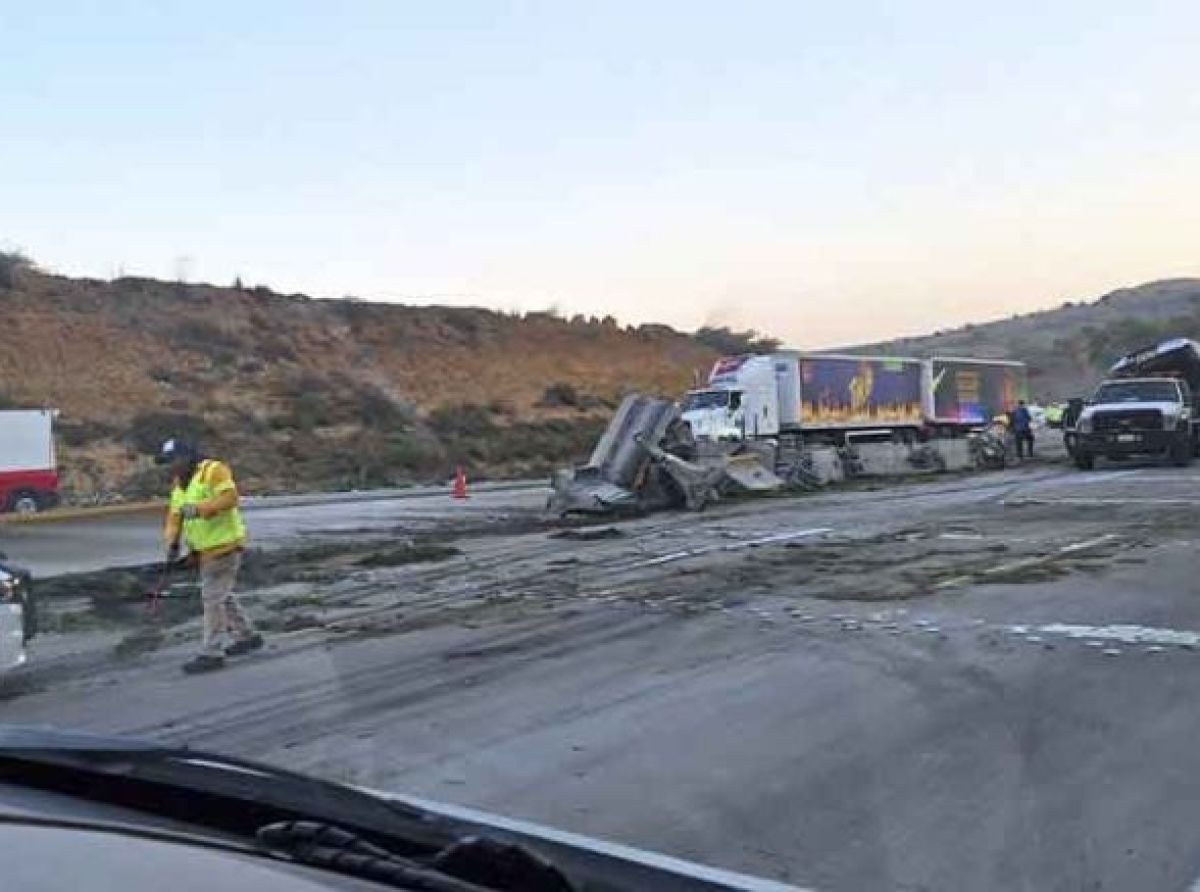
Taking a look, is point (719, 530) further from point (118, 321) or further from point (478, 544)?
point (118, 321)

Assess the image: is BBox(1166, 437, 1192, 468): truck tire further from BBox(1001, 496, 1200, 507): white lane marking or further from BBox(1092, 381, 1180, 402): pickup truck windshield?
BBox(1001, 496, 1200, 507): white lane marking

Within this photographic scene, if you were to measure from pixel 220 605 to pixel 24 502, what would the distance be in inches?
936

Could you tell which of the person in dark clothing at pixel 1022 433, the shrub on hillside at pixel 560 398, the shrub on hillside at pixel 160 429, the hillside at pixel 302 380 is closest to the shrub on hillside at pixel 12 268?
the hillside at pixel 302 380

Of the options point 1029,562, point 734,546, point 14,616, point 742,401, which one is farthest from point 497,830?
point 742,401

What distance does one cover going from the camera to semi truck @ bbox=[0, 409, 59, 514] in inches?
1254

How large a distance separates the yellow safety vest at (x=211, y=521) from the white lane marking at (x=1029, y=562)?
621 centimetres

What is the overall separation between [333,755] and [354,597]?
699cm

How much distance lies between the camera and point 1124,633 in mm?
9859

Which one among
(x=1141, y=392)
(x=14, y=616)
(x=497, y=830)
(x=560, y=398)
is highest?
(x=560, y=398)

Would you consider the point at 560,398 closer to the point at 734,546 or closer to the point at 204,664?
the point at 734,546

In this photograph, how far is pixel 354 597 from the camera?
14.0m

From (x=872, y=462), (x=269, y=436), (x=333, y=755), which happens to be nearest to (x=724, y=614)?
(x=333, y=755)

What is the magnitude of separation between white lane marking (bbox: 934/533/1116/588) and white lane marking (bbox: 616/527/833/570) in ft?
11.7

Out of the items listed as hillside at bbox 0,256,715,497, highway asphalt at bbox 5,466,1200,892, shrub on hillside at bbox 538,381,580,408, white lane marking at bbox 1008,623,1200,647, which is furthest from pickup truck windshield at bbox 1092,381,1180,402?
shrub on hillside at bbox 538,381,580,408
